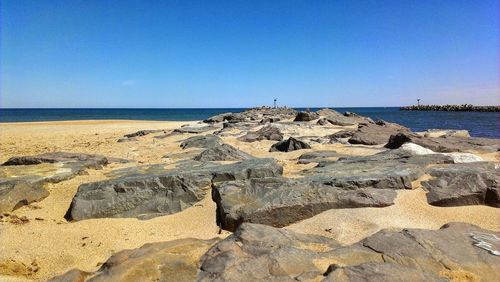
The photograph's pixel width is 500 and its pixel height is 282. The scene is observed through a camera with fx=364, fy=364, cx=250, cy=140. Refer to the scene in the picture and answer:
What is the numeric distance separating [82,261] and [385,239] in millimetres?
3328

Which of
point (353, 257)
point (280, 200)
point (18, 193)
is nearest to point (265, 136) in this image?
point (280, 200)

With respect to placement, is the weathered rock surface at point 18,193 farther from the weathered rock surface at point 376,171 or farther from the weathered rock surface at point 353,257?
the weathered rock surface at point 376,171

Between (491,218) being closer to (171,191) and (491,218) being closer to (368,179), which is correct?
(368,179)

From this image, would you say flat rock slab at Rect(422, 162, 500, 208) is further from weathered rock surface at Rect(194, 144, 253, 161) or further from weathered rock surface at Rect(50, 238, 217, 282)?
weathered rock surface at Rect(194, 144, 253, 161)

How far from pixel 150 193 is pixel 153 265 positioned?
272 centimetres

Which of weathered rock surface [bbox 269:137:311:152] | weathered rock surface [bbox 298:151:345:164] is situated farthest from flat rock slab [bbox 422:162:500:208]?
weathered rock surface [bbox 269:137:311:152]

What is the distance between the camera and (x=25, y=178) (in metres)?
6.49

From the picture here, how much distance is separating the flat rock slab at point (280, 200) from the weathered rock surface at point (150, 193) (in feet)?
1.67

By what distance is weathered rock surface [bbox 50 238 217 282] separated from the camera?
10.2ft

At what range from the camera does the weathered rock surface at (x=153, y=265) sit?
3.11 m

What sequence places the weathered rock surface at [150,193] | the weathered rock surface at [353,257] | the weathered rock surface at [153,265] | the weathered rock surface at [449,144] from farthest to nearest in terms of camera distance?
the weathered rock surface at [449,144] → the weathered rock surface at [150,193] → the weathered rock surface at [153,265] → the weathered rock surface at [353,257]

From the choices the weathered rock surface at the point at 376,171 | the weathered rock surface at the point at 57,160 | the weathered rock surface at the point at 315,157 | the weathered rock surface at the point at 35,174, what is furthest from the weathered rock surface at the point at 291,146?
the weathered rock surface at the point at 57,160

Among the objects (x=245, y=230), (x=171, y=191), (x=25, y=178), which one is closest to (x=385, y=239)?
(x=245, y=230)

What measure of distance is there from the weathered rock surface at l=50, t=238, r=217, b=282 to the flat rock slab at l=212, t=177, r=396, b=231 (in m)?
1.23
